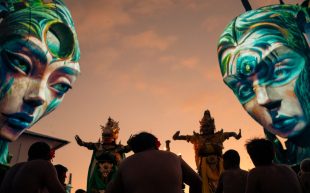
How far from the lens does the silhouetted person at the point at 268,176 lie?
6.93 ft

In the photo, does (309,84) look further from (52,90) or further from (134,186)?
(134,186)

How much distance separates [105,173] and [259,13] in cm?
582

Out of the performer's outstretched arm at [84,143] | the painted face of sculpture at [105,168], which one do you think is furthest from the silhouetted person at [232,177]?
the performer's outstretched arm at [84,143]

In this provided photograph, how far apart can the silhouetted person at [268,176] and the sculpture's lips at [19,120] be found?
6523 millimetres

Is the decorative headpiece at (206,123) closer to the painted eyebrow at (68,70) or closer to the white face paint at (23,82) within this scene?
the painted eyebrow at (68,70)

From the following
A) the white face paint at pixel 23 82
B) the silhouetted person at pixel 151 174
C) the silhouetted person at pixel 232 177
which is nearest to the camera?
the silhouetted person at pixel 151 174

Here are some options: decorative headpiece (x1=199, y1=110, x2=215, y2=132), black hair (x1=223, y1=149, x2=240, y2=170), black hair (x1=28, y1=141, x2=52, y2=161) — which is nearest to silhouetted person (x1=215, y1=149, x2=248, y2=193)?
black hair (x1=223, y1=149, x2=240, y2=170)

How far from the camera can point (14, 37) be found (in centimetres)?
773

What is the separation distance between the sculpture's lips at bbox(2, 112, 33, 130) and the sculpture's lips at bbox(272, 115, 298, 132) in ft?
19.7

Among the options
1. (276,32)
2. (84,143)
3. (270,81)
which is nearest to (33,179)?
(84,143)

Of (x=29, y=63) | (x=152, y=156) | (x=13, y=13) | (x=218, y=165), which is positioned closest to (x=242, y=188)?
(x=152, y=156)

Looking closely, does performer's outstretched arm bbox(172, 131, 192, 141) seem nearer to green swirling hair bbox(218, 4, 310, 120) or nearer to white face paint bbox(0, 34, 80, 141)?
green swirling hair bbox(218, 4, 310, 120)

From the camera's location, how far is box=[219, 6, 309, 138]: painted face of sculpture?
8.25 m

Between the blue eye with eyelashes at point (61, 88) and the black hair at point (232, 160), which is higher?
the blue eye with eyelashes at point (61, 88)
